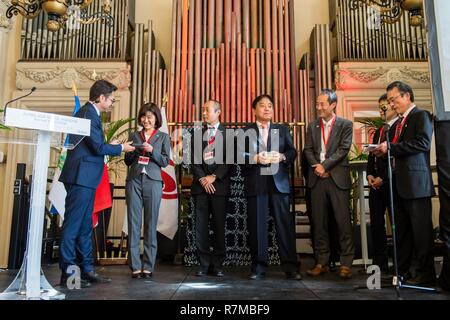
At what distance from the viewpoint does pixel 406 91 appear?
2941 millimetres

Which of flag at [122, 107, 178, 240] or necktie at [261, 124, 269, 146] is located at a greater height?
necktie at [261, 124, 269, 146]

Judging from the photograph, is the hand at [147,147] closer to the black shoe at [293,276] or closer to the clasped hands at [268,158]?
the clasped hands at [268,158]

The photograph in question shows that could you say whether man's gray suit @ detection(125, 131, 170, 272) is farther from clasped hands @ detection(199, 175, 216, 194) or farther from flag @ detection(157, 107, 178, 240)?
flag @ detection(157, 107, 178, 240)

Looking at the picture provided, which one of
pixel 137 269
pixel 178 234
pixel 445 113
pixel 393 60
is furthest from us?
pixel 393 60

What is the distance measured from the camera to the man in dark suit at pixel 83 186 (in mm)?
2764

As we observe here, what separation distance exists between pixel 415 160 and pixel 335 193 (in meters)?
0.60

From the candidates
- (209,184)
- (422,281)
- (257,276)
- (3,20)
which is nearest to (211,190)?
(209,184)

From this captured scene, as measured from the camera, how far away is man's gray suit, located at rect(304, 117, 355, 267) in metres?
3.14

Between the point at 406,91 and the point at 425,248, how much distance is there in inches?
40.6

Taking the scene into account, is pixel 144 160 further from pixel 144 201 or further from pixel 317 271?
pixel 317 271

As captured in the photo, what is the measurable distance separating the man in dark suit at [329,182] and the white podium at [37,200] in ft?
5.55

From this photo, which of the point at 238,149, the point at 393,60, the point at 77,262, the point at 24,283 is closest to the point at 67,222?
the point at 77,262

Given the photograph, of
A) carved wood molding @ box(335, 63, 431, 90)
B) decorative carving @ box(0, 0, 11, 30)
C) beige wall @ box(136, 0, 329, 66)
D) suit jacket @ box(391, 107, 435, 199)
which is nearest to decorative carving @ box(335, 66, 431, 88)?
carved wood molding @ box(335, 63, 431, 90)
